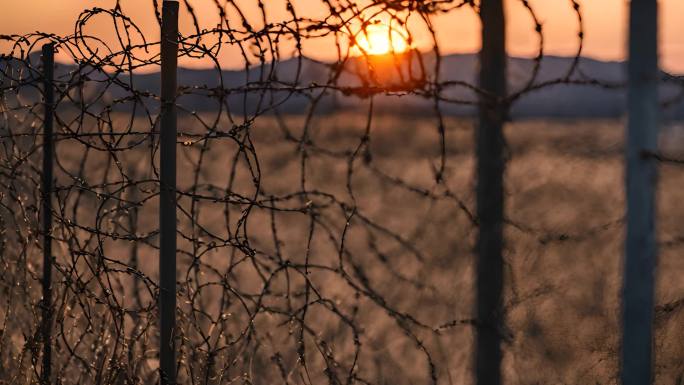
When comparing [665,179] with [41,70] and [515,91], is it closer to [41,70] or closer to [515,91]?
[515,91]

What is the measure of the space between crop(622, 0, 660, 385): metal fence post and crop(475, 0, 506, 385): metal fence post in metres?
0.74

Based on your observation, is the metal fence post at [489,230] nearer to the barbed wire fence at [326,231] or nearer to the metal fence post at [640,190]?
the barbed wire fence at [326,231]

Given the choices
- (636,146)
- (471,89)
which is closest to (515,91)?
(471,89)

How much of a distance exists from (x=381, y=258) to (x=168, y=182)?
734 millimetres

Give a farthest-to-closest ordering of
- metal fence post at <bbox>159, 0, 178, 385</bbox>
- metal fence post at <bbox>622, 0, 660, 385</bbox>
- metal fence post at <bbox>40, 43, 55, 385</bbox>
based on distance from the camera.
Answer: metal fence post at <bbox>40, 43, 55, 385</bbox>
metal fence post at <bbox>159, 0, 178, 385</bbox>
metal fence post at <bbox>622, 0, 660, 385</bbox>

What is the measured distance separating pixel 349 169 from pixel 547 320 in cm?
80

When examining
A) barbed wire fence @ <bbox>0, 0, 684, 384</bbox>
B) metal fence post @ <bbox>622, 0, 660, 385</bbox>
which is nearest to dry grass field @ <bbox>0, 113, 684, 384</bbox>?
barbed wire fence @ <bbox>0, 0, 684, 384</bbox>

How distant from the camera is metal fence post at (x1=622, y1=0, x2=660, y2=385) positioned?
2.40 m

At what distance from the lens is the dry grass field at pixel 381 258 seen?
3.17m

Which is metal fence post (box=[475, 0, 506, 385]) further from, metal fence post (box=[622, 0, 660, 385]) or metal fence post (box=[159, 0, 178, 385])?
metal fence post (box=[159, 0, 178, 385])

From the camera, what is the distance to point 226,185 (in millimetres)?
3938

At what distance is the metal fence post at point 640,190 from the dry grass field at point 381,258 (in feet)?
2.28

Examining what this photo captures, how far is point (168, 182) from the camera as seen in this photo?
314 cm

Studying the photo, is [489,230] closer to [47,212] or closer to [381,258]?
[381,258]
